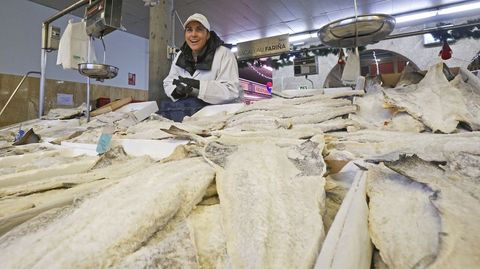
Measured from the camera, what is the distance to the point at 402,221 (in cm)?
42

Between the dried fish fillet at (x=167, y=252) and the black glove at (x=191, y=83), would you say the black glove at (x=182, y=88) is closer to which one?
the black glove at (x=191, y=83)

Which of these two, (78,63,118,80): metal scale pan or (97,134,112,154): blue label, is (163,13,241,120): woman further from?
(97,134,112,154): blue label

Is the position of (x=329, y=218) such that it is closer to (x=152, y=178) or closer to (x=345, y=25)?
(x=152, y=178)

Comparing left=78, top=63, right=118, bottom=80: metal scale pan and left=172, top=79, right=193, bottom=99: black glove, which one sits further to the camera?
left=78, top=63, right=118, bottom=80: metal scale pan

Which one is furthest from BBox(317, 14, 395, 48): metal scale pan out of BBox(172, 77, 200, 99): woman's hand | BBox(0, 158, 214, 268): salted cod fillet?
BBox(0, 158, 214, 268): salted cod fillet

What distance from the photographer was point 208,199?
22.5 inches

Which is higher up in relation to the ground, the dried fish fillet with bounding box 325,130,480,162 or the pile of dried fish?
the dried fish fillet with bounding box 325,130,480,162

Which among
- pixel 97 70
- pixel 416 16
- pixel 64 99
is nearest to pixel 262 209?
pixel 97 70

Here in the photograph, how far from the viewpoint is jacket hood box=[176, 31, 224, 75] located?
2.24 metres

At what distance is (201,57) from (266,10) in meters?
3.94

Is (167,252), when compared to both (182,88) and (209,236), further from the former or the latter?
(182,88)

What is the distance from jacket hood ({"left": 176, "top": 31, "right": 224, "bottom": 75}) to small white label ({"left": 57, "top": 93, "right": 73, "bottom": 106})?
4223 millimetres

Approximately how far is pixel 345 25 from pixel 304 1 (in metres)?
3.94

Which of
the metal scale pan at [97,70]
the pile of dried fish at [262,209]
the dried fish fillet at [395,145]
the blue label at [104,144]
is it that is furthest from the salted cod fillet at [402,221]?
the metal scale pan at [97,70]
